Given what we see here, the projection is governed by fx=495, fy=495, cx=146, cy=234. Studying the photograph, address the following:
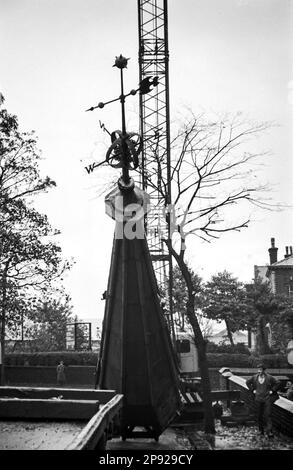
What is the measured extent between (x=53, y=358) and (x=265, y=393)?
23.2m

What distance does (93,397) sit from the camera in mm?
8250

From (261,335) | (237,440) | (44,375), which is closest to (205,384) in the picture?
(237,440)

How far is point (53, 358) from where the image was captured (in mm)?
33219

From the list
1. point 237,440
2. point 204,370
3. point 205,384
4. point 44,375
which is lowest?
point 44,375

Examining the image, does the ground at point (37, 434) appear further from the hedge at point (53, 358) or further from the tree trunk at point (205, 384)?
the hedge at point (53, 358)

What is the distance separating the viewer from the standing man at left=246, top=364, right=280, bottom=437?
1233 cm

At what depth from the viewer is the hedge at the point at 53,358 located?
32.7m

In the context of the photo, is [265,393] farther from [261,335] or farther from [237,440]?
[261,335]

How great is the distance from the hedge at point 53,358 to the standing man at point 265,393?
2099 cm

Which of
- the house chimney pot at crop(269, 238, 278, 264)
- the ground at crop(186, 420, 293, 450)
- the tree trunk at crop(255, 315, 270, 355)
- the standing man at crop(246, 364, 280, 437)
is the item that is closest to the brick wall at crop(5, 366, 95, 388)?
the tree trunk at crop(255, 315, 270, 355)

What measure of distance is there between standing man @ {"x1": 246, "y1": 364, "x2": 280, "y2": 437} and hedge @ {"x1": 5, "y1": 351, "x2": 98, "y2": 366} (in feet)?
68.9

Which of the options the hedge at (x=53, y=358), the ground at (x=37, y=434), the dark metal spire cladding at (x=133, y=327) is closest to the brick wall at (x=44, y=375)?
the hedge at (x=53, y=358)
